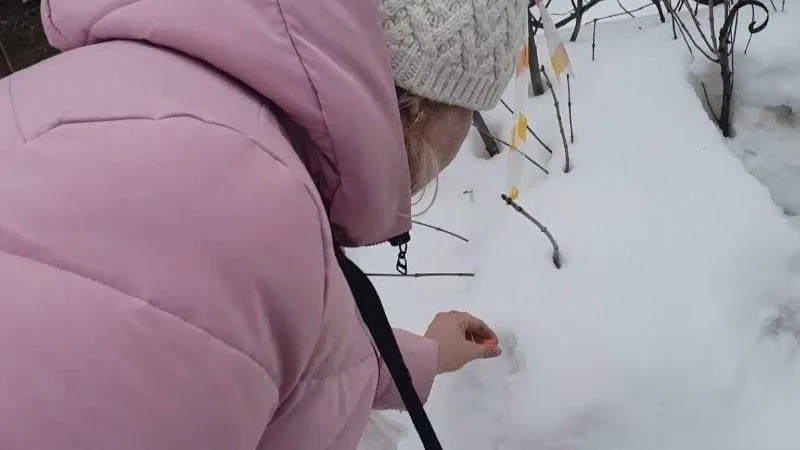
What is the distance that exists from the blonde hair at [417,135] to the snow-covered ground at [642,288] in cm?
63

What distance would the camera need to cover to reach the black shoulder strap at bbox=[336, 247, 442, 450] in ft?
3.00

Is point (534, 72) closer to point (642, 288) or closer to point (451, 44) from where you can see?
point (642, 288)

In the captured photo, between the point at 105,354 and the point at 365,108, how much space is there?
0.29 metres

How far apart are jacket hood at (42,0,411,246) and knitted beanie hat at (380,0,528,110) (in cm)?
3

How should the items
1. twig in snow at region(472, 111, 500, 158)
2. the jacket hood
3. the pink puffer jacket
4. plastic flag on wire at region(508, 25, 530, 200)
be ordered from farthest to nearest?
twig in snow at region(472, 111, 500, 158) → plastic flag on wire at region(508, 25, 530, 200) → the jacket hood → the pink puffer jacket

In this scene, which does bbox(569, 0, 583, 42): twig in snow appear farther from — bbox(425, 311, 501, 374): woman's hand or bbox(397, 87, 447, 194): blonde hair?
bbox(397, 87, 447, 194): blonde hair

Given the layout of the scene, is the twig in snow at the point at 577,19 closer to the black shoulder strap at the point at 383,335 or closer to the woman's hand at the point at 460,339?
the woman's hand at the point at 460,339

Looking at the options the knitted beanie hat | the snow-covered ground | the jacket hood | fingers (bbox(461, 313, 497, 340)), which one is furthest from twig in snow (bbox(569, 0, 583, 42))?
the jacket hood

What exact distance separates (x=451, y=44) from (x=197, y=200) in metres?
0.32

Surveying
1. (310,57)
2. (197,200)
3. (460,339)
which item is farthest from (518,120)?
(197,200)

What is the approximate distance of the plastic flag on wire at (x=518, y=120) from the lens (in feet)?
3.44

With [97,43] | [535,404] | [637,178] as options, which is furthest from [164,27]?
[637,178]

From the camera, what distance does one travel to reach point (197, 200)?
483 millimetres

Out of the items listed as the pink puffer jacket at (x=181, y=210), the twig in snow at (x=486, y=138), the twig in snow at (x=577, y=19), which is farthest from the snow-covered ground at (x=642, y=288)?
the pink puffer jacket at (x=181, y=210)
